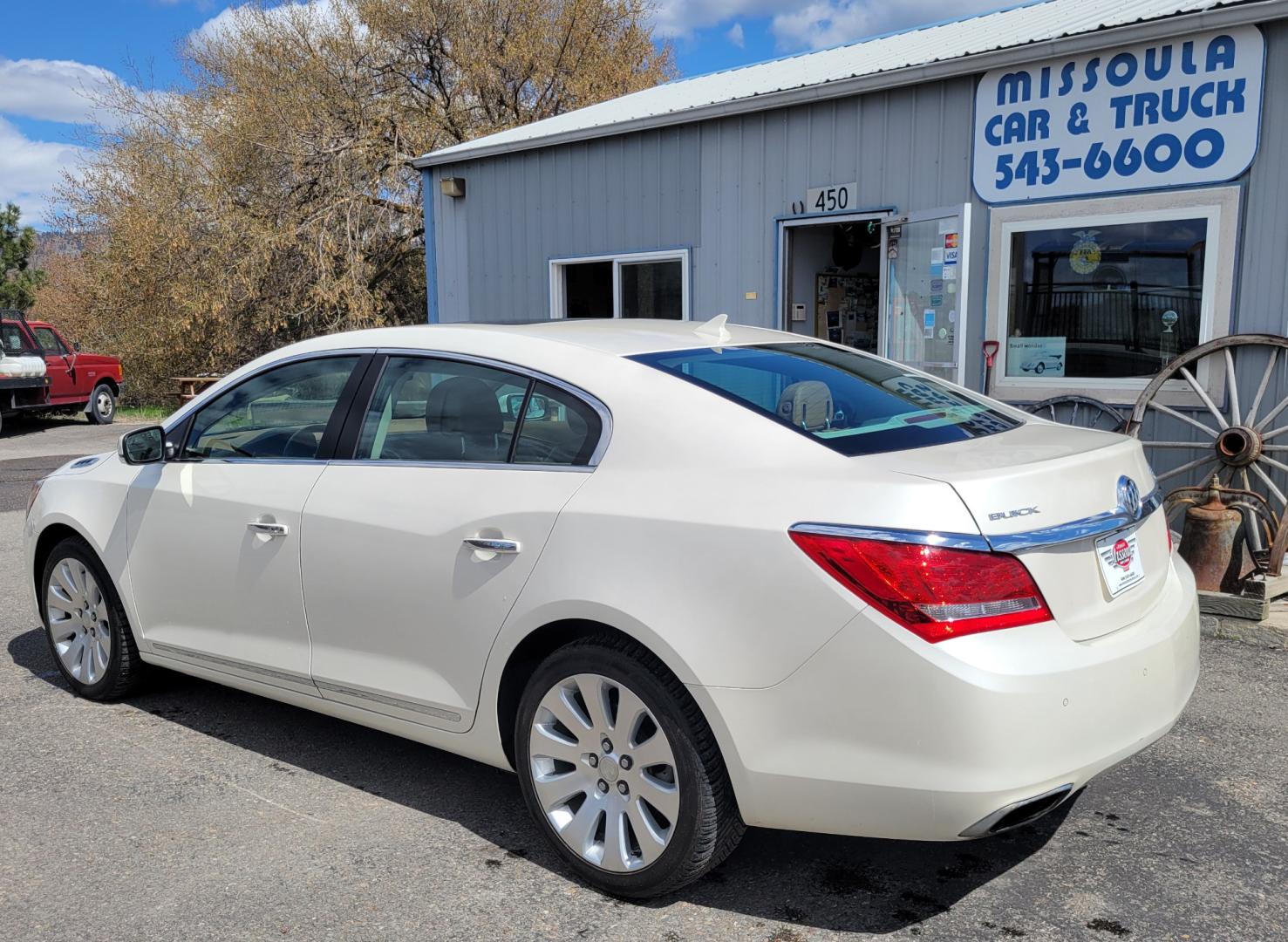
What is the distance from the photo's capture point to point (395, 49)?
2158cm

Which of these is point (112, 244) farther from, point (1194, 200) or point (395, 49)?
point (1194, 200)

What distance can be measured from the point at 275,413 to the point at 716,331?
1.71 meters

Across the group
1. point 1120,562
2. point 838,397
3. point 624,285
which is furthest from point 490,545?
point 624,285

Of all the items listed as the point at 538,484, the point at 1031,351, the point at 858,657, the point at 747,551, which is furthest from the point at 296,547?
the point at 1031,351

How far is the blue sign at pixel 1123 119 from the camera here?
20.9ft

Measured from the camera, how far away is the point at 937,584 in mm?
2434

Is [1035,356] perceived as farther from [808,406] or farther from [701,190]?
[808,406]

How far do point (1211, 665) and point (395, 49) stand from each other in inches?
814

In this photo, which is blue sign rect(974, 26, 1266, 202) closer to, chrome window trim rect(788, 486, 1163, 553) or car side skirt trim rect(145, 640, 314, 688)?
chrome window trim rect(788, 486, 1163, 553)

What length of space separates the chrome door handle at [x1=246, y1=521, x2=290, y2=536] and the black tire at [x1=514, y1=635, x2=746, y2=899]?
1228 mm

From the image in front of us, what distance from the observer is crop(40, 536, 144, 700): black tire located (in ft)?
14.3

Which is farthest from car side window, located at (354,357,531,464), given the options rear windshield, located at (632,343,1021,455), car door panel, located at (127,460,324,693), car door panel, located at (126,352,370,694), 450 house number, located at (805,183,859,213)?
450 house number, located at (805,183,859,213)

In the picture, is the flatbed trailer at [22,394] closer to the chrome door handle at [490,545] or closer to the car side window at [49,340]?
the car side window at [49,340]

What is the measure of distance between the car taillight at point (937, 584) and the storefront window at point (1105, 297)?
5.16 metres
